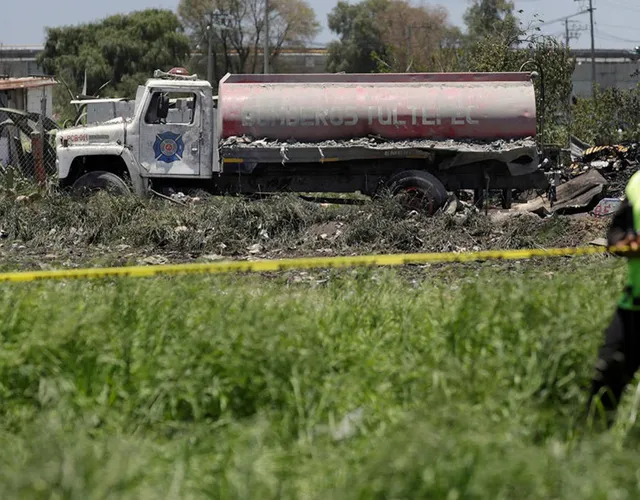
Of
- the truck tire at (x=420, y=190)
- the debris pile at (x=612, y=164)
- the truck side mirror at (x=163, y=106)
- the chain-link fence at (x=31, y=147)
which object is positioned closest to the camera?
the truck tire at (x=420, y=190)

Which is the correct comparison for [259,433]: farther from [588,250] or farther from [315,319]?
[588,250]

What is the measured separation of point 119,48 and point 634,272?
61.7 meters

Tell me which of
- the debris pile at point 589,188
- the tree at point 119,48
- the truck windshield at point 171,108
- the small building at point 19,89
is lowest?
the debris pile at point 589,188

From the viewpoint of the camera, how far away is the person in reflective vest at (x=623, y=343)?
205 inches

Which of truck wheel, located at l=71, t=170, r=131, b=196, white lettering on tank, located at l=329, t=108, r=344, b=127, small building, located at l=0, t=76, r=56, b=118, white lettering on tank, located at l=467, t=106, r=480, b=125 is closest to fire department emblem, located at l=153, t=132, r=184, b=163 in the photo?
truck wheel, located at l=71, t=170, r=131, b=196

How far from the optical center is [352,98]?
48.9 ft

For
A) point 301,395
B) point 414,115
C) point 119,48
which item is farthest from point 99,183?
point 119,48

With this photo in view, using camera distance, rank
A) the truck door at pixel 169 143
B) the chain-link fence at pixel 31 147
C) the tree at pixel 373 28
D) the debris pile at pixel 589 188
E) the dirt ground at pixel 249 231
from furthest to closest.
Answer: the tree at pixel 373 28, the chain-link fence at pixel 31 147, the debris pile at pixel 589 188, the truck door at pixel 169 143, the dirt ground at pixel 249 231

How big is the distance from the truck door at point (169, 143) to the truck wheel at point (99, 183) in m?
0.47

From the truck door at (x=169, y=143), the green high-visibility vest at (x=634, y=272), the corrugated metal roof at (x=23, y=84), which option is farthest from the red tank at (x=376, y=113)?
the corrugated metal roof at (x=23, y=84)

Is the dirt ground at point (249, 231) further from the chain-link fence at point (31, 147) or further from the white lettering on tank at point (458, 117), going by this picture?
the chain-link fence at point (31, 147)

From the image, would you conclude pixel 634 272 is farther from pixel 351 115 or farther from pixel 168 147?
pixel 168 147

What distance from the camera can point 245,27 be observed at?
72.1 metres

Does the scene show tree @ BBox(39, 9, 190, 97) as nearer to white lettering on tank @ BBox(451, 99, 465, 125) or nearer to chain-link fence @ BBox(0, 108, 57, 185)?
chain-link fence @ BBox(0, 108, 57, 185)
